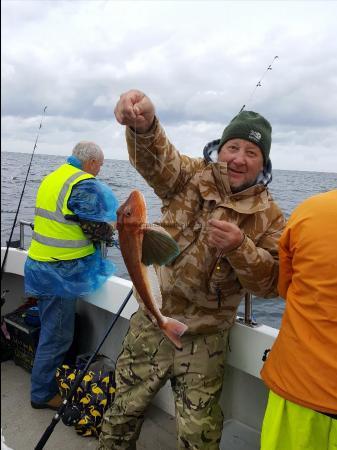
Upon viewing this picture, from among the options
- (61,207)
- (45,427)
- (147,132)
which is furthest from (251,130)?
(45,427)

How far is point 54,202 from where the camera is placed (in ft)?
14.5

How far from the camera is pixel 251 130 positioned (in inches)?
112

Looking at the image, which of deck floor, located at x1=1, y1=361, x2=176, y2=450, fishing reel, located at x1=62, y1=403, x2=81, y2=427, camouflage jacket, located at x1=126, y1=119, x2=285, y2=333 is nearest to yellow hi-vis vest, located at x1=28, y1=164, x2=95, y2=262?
fishing reel, located at x1=62, y1=403, x2=81, y2=427

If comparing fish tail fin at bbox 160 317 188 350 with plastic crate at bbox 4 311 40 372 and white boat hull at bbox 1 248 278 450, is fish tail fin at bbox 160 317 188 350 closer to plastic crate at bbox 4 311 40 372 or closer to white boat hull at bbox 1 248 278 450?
white boat hull at bbox 1 248 278 450

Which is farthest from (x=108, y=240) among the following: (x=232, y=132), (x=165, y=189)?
(x=232, y=132)

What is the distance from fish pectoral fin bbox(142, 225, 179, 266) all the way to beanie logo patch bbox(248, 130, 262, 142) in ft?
3.31

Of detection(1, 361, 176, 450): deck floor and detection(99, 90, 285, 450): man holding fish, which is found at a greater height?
detection(99, 90, 285, 450): man holding fish

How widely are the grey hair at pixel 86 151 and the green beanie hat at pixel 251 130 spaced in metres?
2.29

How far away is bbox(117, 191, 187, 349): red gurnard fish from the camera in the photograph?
6.86 ft

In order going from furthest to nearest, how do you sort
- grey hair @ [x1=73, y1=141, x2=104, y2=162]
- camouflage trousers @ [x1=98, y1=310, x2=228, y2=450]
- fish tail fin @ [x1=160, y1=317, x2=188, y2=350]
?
A: grey hair @ [x1=73, y1=141, x2=104, y2=162] → camouflage trousers @ [x1=98, y1=310, x2=228, y2=450] → fish tail fin @ [x1=160, y1=317, x2=188, y2=350]

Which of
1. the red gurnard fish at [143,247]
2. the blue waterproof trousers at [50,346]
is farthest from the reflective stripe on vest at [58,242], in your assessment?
the red gurnard fish at [143,247]

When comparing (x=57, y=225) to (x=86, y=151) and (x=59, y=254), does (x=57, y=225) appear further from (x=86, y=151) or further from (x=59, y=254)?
(x=86, y=151)

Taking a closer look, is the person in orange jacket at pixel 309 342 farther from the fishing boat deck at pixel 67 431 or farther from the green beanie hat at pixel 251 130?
the fishing boat deck at pixel 67 431

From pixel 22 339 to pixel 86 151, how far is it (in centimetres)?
229
